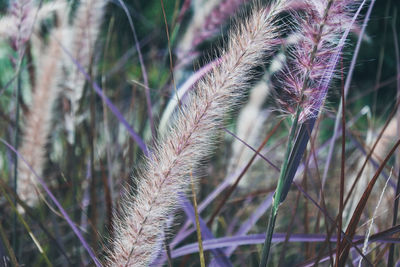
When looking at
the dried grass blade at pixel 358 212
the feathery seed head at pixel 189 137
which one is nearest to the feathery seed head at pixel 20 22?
the feathery seed head at pixel 189 137

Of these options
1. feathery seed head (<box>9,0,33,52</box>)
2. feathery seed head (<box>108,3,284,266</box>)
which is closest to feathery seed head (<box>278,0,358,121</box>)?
feathery seed head (<box>108,3,284,266</box>)

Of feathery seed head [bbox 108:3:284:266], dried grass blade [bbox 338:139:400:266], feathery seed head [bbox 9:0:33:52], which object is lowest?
dried grass blade [bbox 338:139:400:266]

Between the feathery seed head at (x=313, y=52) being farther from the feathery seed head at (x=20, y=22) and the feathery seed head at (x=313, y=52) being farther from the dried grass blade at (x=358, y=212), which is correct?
the feathery seed head at (x=20, y=22)

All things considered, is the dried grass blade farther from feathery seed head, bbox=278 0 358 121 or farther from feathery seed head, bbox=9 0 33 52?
feathery seed head, bbox=9 0 33 52

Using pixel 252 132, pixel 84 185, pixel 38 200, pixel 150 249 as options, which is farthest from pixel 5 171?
pixel 150 249

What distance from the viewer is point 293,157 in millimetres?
521

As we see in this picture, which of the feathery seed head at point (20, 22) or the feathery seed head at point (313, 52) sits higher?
the feathery seed head at point (20, 22)

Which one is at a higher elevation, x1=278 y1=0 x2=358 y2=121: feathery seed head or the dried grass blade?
x1=278 y1=0 x2=358 y2=121: feathery seed head

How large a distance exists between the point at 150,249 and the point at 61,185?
665 mm

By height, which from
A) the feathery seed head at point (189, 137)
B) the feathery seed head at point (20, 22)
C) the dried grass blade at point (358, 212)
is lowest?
the dried grass blade at point (358, 212)

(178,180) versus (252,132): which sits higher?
(178,180)

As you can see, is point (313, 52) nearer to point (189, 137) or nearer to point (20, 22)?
point (189, 137)

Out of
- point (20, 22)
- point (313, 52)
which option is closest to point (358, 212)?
point (313, 52)

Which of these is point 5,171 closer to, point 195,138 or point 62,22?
point 62,22
